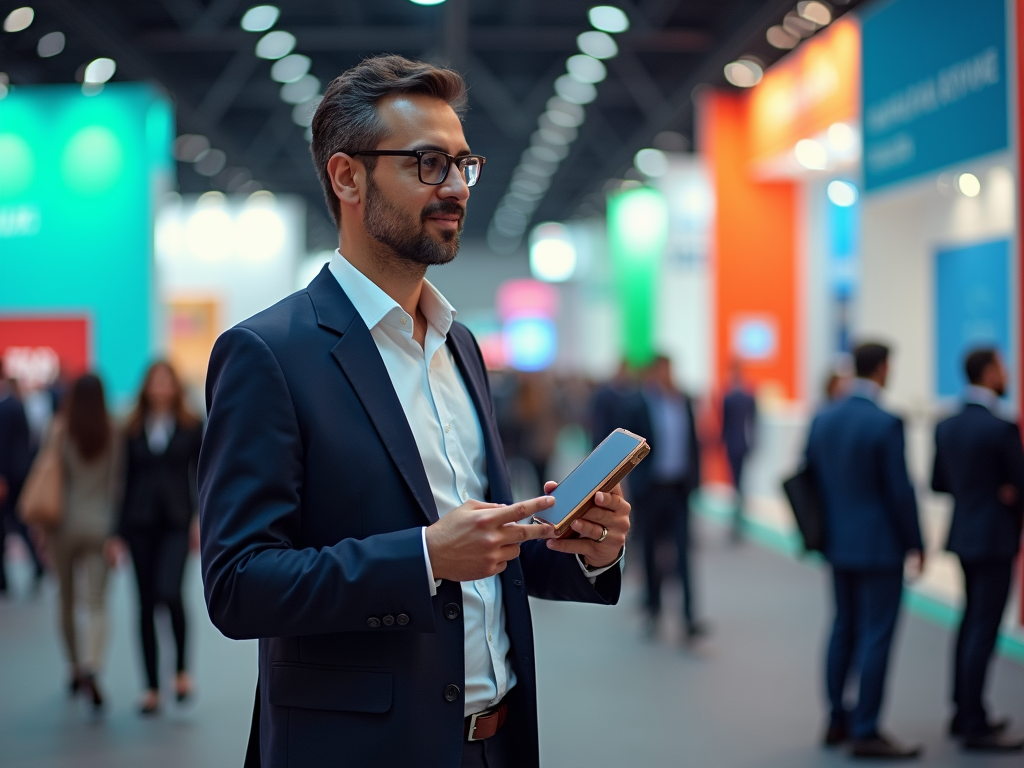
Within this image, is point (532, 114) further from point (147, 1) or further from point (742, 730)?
point (742, 730)

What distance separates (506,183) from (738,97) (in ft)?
47.2

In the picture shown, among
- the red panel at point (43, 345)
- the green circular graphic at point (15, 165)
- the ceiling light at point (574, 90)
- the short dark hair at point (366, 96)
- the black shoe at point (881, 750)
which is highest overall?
the ceiling light at point (574, 90)

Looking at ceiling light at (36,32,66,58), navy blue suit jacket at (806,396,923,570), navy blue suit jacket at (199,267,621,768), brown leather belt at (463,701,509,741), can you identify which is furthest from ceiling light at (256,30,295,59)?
brown leather belt at (463,701,509,741)

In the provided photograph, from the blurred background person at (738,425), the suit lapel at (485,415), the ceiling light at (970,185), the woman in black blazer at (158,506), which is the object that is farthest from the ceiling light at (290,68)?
the suit lapel at (485,415)

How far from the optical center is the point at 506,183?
28.2 meters

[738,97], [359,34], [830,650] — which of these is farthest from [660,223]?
[830,650]

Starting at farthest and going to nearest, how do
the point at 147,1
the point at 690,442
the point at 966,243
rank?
the point at 147,1 → the point at 966,243 → the point at 690,442

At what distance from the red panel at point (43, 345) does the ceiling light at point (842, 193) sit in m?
8.74

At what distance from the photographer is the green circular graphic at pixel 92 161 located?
1073 cm

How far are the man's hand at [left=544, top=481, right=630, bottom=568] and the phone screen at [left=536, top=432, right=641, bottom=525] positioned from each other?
24 millimetres

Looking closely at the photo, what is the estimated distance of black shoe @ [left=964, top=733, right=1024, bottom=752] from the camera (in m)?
4.49

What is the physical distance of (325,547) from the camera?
4.66ft

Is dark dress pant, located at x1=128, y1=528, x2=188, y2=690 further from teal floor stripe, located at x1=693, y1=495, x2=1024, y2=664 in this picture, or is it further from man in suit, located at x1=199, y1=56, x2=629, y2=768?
man in suit, located at x1=199, y1=56, x2=629, y2=768

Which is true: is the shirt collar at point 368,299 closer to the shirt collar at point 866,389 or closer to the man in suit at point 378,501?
the man in suit at point 378,501
